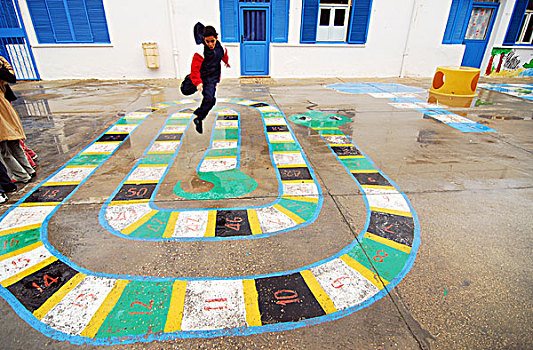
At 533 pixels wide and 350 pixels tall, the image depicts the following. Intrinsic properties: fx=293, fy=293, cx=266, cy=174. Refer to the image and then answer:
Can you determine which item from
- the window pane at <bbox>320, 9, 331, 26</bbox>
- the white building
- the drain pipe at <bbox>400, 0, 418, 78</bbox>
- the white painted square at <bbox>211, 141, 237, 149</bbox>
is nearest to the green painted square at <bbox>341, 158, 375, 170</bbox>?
the white painted square at <bbox>211, 141, 237, 149</bbox>

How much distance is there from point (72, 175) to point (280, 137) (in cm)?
338

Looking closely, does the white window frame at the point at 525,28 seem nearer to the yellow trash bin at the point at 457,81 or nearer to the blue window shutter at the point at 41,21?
the yellow trash bin at the point at 457,81

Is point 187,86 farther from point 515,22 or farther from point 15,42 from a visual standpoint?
point 515,22

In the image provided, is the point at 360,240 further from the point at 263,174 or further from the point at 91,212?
the point at 91,212

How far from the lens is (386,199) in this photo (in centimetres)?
352

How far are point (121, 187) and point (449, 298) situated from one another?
3672 mm

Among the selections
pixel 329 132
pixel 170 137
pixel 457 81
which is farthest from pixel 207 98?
pixel 457 81

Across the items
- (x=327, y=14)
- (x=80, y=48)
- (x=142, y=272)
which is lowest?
(x=142, y=272)

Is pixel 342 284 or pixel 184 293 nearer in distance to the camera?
pixel 184 293

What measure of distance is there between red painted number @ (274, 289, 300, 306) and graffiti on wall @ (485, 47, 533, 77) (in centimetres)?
1583

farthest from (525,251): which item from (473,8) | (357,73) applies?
(473,8)

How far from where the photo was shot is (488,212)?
10.8 feet

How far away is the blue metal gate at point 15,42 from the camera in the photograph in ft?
34.9

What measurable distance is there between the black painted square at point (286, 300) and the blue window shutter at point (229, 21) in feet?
36.7
